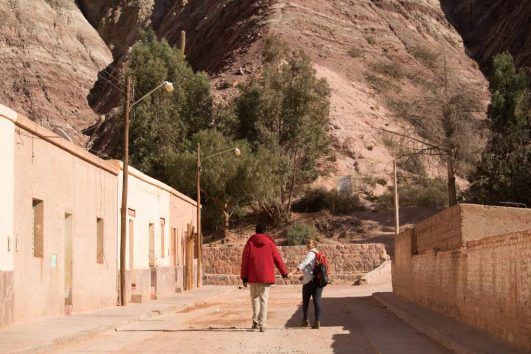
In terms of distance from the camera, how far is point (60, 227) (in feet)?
77.2

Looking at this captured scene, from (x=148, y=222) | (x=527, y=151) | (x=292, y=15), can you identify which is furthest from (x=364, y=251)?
(x=292, y=15)

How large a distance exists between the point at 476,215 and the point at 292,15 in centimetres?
8760

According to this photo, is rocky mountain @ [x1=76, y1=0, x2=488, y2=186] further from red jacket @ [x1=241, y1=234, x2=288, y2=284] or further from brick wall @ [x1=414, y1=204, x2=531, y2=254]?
red jacket @ [x1=241, y1=234, x2=288, y2=284]

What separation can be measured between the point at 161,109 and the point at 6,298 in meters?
54.1

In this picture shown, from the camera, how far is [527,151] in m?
51.3

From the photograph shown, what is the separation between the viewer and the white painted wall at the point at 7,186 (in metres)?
19.1

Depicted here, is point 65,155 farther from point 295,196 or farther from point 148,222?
point 295,196

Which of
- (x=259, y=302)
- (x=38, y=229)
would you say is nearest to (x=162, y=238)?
(x=38, y=229)

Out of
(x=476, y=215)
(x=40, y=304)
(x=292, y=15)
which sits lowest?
(x=40, y=304)

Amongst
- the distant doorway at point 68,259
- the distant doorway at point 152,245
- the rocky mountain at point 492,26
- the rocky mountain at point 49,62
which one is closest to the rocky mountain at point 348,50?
the rocky mountain at point 492,26

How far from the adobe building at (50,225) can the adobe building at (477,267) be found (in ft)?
29.1

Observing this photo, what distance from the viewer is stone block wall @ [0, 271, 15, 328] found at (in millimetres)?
18516

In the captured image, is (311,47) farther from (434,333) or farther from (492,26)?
(434,333)

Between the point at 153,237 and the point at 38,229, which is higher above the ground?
the point at 153,237
